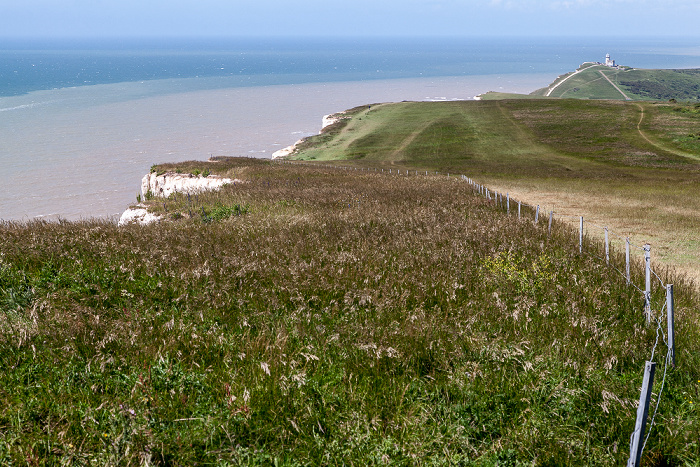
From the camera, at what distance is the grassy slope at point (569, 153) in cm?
2191

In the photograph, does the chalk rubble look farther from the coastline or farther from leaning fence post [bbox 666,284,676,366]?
leaning fence post [bbox 666,284,676,366]

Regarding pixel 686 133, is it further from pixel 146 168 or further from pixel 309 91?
pixel 309 91

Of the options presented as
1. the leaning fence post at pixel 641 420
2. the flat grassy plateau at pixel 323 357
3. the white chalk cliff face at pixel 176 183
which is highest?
the leaning fence post at pixel 641 420

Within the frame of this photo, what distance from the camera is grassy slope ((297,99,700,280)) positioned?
21.9 m

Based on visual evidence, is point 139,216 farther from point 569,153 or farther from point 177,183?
point 569,153

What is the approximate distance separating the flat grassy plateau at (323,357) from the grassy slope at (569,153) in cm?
787

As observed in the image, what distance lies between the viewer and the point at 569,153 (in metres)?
58.2

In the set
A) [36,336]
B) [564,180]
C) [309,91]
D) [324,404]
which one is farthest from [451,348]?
[309,91]

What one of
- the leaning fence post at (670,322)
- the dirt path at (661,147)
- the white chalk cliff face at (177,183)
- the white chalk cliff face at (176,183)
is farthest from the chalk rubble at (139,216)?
the dirt path at (661,147)

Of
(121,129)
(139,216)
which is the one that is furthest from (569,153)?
(121,129)

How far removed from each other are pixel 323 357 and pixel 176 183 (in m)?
32.4

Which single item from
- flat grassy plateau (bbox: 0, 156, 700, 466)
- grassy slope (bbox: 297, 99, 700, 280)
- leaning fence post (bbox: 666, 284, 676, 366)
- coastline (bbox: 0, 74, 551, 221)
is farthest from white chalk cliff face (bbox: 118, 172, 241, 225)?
leaning fence post (bbox: 666, 284, 676, 366)

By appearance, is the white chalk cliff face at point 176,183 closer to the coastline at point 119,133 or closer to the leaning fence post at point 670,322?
the coastline at point 119,133

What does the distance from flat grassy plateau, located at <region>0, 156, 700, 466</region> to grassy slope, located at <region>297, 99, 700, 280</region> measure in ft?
25.8
